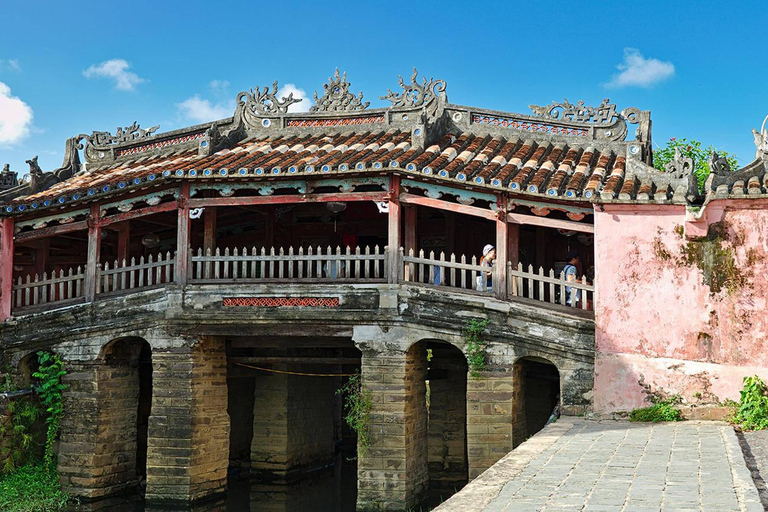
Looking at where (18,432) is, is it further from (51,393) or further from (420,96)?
(420,96)

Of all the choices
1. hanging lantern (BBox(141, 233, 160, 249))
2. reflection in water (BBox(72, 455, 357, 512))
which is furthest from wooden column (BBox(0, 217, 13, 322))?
reflection in water (BBox(72, 455, 357, 512))

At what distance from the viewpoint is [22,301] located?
1655 cm

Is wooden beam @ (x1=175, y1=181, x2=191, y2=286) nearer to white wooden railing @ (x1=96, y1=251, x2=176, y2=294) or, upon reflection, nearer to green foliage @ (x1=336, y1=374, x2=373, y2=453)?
white wooden railing @ (x1=96, y1=251, x2=176, y2=294)

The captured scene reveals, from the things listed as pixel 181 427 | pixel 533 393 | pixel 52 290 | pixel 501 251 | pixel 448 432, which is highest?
pixel 501 251

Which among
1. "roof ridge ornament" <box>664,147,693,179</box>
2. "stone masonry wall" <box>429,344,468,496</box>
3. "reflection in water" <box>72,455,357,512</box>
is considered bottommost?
"reflection in water" <box>72,455,357,512</box>

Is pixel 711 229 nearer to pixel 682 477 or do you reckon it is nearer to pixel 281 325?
pixel 682 477

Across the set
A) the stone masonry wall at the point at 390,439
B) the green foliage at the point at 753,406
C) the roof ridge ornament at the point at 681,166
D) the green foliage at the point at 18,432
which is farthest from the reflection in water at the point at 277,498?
the roof ridge ornament at the point at 681,166

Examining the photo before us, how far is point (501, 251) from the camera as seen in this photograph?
13078 millimetres

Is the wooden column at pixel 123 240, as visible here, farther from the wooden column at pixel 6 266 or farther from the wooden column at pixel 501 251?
the wooden column at pixel 501 251

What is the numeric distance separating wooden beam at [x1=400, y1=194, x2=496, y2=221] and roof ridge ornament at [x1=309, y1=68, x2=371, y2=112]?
12.2ft

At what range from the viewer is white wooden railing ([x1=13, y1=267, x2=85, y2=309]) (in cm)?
1531

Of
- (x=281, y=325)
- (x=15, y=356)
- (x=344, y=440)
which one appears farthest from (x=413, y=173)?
(x=344, y=440)

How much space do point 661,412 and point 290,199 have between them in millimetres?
6612

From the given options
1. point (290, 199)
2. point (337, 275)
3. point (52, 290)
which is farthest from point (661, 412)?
point (52, 290)
